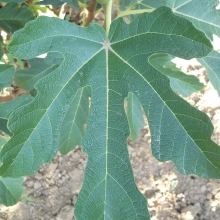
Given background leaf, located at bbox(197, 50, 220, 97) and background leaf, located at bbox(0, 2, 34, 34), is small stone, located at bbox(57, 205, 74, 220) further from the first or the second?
background leaf, located at bbox(197, 50, 220, 97)

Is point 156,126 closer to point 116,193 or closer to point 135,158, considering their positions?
point 116,193

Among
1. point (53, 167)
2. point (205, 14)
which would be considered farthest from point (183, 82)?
point (53, 167)

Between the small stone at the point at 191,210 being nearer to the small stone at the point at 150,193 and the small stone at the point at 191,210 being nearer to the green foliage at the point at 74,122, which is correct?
the small stone at the point at 150,193

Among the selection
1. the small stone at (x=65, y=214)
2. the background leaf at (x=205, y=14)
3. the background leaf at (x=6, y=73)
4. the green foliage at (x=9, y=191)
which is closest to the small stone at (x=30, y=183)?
the small stone at (x=65, y=214)

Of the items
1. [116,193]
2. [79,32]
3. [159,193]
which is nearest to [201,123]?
[116,193]

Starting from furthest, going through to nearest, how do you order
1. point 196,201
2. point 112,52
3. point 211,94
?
point 211,94
point 196,201
point 112,52

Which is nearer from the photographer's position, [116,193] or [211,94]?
[116,193]
